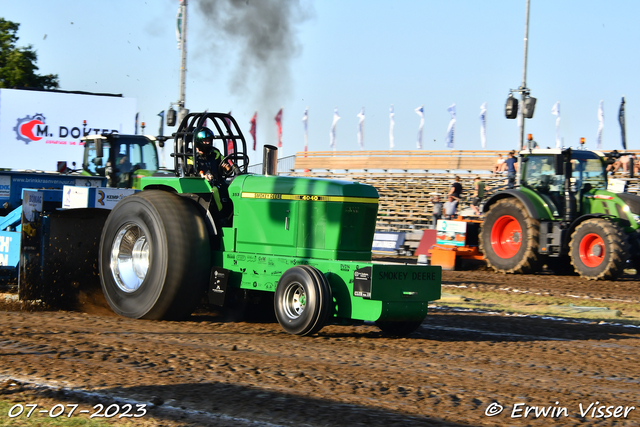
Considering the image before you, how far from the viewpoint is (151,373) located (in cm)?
488

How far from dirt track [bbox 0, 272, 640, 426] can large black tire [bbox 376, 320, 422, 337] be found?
0.36ft

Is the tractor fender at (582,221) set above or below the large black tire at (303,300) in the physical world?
above

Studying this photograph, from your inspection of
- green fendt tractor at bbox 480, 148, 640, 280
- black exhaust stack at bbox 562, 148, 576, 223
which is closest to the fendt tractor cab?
green fendt tractor at bbox 480, 148, 640, 280

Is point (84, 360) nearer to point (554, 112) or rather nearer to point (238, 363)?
point (238, 363)

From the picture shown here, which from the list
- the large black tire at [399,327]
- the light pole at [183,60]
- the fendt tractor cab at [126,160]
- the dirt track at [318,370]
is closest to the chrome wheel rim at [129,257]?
the dirt track at [318,370]

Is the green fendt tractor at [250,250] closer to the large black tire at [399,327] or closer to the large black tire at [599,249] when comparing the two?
the large black tire at [399,327]

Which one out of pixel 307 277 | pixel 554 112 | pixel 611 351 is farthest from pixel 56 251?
pixel 554 112

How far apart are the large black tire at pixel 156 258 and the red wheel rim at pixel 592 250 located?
28.7 feet

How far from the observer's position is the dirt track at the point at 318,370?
4.18m

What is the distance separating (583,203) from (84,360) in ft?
37.6

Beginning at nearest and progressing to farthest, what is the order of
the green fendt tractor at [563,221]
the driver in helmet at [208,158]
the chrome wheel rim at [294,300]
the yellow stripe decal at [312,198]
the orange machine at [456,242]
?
the chrome wheel rim at [294,300] → the yellow stripe decal at [312,198] → the driver in helmet at [208,158] → the green fendt tractor at [563,221] → the orange machine at [456,242]

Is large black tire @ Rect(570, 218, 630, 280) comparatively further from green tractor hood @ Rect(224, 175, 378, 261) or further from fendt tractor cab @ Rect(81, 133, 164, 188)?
fendt tractor cab @ Rect(81, 133, 164, 188)

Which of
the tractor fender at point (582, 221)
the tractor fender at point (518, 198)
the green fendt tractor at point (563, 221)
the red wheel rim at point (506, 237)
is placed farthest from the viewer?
the red wheel rim at point (506, 237)

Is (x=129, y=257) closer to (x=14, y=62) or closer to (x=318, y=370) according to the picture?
(x=318, y=370)
